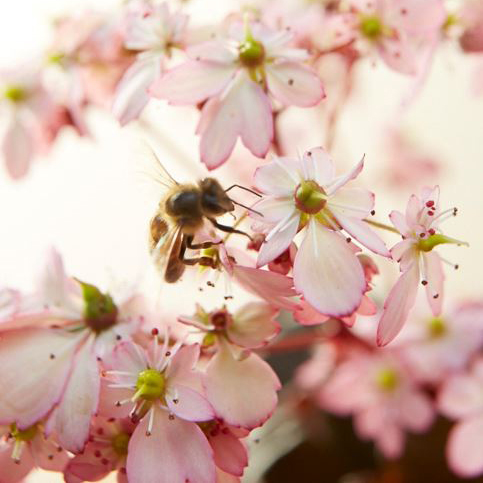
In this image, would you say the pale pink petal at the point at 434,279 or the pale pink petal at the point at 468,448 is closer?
the pale pink petal at the point at 434,279

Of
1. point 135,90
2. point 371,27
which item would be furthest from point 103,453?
point 371,27

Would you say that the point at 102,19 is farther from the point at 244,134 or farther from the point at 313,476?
the point at 313,476

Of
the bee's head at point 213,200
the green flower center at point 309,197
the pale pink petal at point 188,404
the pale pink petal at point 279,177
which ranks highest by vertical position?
the pale pink petal at point 279,177

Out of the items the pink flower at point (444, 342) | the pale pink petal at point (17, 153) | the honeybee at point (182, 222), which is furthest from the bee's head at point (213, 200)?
the pink flower at point (444, 342)

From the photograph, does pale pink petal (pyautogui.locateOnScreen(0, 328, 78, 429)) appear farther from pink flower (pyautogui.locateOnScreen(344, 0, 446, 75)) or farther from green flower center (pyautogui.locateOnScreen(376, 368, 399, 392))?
green flower center (pyautogui.locateOnScreen(376, 368, 399, 392))

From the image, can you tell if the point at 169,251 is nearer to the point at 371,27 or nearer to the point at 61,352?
the point at 61,352

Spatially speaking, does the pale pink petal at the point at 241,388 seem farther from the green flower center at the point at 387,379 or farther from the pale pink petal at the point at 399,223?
the green flower center at the point at 387,379

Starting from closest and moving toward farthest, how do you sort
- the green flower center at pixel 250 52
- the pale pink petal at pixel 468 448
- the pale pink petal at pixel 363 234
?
the pale pink petal at pixel 363 234, the green flower center at pixel 250 52, the pale pink petal at pixel 468 448
